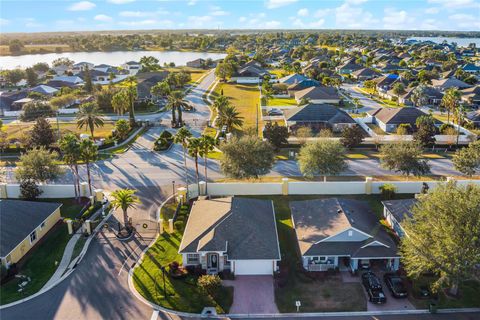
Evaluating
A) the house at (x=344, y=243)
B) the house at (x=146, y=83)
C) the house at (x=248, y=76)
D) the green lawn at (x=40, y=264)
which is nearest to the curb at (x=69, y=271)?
the green lawn at (x=40, y=264)

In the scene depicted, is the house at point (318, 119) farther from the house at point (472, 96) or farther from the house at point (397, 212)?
the house at point (472, 96)

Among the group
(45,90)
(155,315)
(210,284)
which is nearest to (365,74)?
(45,90)

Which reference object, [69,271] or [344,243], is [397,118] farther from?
[69,271]

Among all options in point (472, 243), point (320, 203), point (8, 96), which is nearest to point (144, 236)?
point (320, 203)

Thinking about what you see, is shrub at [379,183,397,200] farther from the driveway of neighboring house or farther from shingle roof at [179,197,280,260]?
the driveway of neighboring house

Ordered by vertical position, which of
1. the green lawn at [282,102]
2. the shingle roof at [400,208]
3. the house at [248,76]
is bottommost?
the shingle roof at [400,208]
